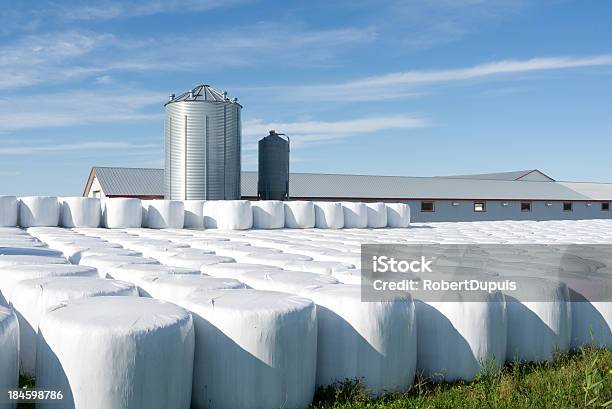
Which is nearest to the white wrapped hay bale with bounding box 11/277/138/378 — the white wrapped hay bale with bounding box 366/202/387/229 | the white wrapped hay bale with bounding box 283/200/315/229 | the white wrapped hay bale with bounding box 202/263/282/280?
the white wrapped hay bale with bounding box 202/263/282/280

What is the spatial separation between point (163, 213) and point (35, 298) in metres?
10.2

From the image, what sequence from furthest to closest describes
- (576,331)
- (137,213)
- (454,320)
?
(137,213)
(576,331)
(454,320)

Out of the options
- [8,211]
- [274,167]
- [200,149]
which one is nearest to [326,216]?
[200,149]

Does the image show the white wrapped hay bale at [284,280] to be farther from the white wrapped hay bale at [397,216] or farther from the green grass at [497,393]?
the white wrapped hay bale at [397,216]

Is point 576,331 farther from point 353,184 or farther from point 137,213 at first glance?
point 353,184

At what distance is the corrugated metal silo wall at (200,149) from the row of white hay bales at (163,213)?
259cm

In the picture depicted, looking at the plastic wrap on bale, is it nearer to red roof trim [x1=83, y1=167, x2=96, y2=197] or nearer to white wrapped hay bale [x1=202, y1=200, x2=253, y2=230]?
white wrapped hay bale [x1=202, y1=200, x2=253, y2=230]

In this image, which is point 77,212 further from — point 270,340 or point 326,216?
point 270,340

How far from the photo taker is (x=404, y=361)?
434 centimetres

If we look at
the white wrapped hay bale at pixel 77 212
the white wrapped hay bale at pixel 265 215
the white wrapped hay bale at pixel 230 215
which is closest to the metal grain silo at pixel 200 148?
the white wrapped hay bale at pixel 230 215

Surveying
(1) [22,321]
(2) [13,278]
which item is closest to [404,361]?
(1) [22,321]

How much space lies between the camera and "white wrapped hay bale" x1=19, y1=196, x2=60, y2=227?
1356 cm

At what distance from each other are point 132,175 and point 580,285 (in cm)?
2796

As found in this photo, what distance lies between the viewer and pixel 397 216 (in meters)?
18.0
